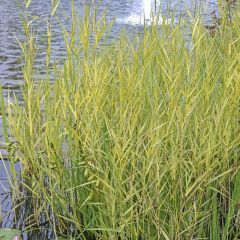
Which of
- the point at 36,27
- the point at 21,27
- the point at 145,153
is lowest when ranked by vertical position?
the point at 21,27

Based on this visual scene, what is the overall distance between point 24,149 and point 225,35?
1426 millimetres

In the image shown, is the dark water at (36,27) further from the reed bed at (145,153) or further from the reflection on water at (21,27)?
the reed bed at (145,153)

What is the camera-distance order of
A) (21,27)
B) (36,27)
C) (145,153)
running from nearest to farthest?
(145,153) → (36,27) → (21,27)

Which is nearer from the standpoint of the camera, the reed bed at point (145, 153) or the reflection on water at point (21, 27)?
the reed bed at point (145, 153)

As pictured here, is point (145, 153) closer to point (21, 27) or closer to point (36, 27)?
point (36, 27)

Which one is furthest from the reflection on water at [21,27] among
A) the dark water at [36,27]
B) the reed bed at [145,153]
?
the reed bed at [145,153]

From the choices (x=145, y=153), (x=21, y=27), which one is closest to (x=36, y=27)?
(x=21, y=27)

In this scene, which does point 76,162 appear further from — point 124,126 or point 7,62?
point 7,62

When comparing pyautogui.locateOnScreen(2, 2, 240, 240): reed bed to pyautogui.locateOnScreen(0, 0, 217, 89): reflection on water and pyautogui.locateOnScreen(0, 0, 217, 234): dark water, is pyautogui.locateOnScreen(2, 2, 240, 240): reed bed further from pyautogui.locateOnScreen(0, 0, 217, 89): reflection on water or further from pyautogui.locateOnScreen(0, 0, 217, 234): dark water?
pyautogui.locateOnScreen(0, 0, 217, 89): reflection on water

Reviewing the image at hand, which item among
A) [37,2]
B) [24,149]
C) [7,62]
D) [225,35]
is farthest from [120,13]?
[24,149]

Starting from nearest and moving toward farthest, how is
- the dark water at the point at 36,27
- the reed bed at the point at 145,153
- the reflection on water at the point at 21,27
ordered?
the reed bed at the point at 145,153, the dark water at the point at 36,27, the reflection on water at the point at 21,27

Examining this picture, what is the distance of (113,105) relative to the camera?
267 cm

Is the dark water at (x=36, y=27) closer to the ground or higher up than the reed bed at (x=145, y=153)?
closer to the ground

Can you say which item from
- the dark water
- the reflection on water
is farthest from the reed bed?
the reflection on water
